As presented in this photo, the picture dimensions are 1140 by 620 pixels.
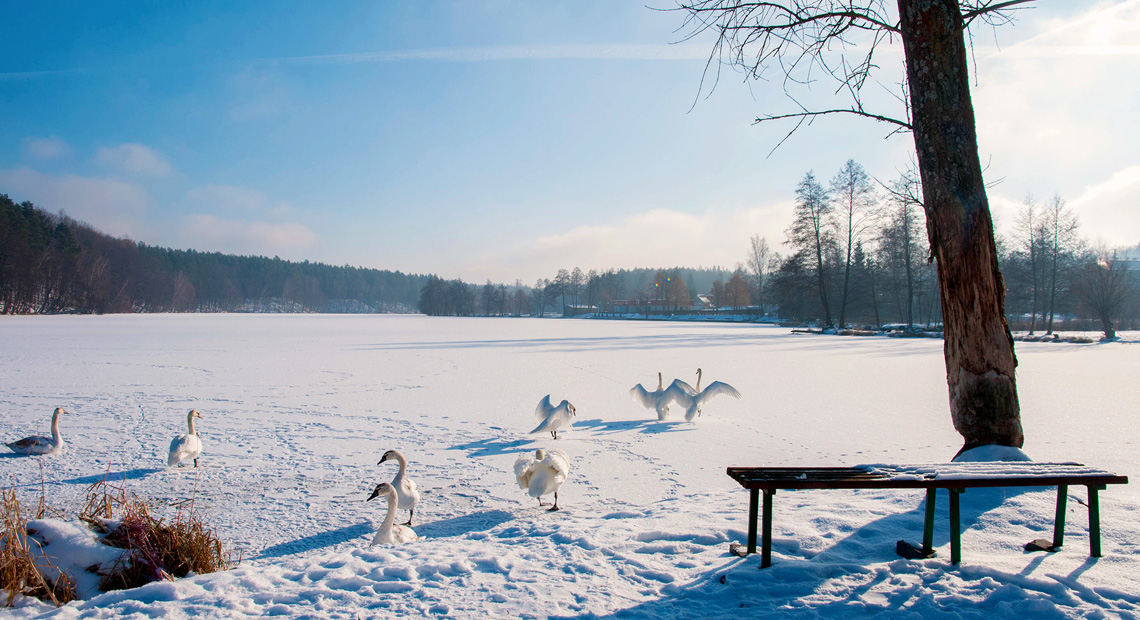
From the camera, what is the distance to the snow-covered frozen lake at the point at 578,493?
264 centimetres

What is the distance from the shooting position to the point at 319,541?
13.0 feet

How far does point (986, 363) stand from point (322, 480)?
5.61 m

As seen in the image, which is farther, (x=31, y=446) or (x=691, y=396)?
(x=691, y=396)

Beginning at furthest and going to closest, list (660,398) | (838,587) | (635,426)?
(660,398), (635,426), (838,587)

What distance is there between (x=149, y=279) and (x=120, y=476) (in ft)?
354

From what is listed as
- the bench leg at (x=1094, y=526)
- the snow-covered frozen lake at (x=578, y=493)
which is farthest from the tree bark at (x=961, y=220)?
the bench leg at (x=1094, y=526)

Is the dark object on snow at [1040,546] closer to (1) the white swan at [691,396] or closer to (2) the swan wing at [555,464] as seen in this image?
(2) the swan wing at [555,464]

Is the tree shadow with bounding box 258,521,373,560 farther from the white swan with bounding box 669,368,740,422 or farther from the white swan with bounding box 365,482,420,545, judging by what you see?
the white swan with bounding box 669,368,740,422

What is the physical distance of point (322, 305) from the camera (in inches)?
5768

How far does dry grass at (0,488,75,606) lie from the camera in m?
2.80

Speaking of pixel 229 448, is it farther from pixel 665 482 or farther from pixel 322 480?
pixel 665 482

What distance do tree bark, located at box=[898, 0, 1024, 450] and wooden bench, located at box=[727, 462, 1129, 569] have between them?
3.96 feet

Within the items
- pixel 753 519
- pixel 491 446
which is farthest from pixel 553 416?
pixel 753 519

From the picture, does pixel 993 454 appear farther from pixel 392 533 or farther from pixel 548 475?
pixel 392 533
